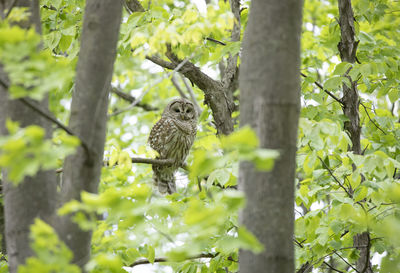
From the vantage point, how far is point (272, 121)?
1.95 metres

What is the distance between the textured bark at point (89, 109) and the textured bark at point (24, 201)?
0.08 m

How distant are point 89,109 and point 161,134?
4183 mm

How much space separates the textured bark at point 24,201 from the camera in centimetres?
211

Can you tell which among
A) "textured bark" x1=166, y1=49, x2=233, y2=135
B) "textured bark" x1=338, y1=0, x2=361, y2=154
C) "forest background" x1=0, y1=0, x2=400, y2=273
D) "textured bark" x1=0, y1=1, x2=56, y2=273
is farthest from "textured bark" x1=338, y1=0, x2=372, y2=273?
"textured bark" x1=0, y1=1, x2=56, y2=273

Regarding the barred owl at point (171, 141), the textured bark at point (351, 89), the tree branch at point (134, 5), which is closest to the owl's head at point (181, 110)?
the barred owl at point (171, 141)

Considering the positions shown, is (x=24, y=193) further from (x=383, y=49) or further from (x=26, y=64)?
(x=383, y=49)

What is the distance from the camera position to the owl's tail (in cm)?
657

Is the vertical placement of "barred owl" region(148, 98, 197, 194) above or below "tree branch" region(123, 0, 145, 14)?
below

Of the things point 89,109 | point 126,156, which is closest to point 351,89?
point 126,156

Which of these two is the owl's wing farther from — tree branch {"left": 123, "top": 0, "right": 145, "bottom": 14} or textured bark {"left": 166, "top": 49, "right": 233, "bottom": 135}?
tree branch {"left": 123, "top": 0, "right": 145, "bottom": 14}

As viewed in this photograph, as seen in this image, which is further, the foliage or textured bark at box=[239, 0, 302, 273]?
the foliage

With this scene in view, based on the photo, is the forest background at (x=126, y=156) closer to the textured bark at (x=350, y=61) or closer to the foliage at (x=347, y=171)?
the foliage at (x=347, y=171)

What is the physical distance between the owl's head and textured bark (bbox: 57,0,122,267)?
14.6 ft

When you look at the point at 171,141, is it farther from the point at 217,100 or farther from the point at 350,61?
the point at 350,61
